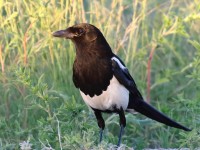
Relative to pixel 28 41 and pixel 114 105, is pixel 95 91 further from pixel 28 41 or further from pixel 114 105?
pixel 28 41

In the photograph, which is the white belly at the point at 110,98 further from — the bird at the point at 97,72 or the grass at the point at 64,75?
the grass at the point at 64,75

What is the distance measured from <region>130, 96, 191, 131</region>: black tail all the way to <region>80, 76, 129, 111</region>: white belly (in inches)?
14.8

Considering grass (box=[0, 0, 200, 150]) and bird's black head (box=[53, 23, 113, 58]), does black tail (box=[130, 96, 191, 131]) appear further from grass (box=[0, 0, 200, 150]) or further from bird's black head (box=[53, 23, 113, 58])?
bird's black head (box=[53, 23, 113, 58])

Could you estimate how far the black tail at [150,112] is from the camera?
625 cm

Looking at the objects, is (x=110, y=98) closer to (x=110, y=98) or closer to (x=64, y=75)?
(x=110, y=98)

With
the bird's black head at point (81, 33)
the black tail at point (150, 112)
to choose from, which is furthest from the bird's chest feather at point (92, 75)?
the black tail at point (150, 112)

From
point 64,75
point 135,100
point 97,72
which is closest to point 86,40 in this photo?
point 97,72

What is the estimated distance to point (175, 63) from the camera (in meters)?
8.37

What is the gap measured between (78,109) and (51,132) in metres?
0.26

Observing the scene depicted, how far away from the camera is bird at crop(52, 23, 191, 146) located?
5641mm

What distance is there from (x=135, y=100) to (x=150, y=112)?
0.22 m

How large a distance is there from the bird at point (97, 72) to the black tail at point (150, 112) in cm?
33

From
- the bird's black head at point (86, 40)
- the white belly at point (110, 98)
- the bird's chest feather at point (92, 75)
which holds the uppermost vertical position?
the bird's black head at point (86, 40)

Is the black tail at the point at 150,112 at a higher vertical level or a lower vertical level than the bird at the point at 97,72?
lower
